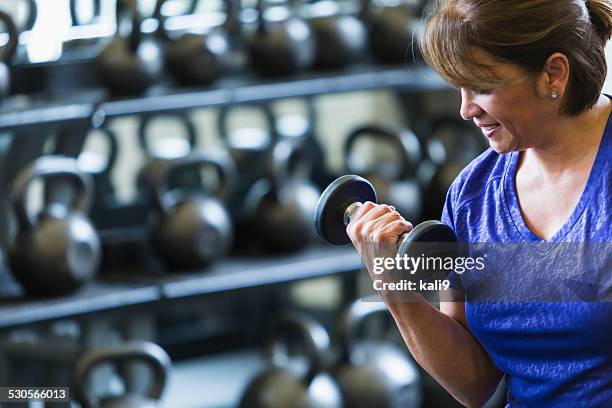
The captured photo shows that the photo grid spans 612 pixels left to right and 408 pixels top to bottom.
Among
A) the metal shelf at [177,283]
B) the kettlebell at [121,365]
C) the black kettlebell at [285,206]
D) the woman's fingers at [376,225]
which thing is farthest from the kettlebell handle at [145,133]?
the woman's fingers at [376,225]

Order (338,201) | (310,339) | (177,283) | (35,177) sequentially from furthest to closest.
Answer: (177,283), (310,339), (35,177), (338,201)

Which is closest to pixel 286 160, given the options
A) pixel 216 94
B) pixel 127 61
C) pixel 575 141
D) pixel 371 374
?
pixel 216 94

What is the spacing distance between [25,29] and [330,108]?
1394 millimetres

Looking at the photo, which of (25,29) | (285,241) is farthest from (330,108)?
(25,29)

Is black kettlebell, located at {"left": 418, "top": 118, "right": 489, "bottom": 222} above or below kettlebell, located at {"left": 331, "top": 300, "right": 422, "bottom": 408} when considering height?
above

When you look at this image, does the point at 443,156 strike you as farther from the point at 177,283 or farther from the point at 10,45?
the point at 10,45

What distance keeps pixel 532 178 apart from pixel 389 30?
1974mm

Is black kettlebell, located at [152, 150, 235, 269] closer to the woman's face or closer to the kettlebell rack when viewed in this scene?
the kettlebell rack

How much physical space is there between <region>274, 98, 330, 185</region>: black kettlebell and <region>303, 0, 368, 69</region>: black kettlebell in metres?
0.25

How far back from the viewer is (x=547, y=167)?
1.31 meters

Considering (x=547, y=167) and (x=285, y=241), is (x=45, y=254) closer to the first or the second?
(x=285, y=241)

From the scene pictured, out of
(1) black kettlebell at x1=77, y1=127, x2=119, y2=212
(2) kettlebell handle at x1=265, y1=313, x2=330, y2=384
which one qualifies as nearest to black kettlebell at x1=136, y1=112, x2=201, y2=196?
(1) black kettlebell at x1=77, y1=127, x2=119, y2=212

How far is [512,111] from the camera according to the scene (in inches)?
48.6

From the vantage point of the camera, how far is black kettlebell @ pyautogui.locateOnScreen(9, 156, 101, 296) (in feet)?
8.11
